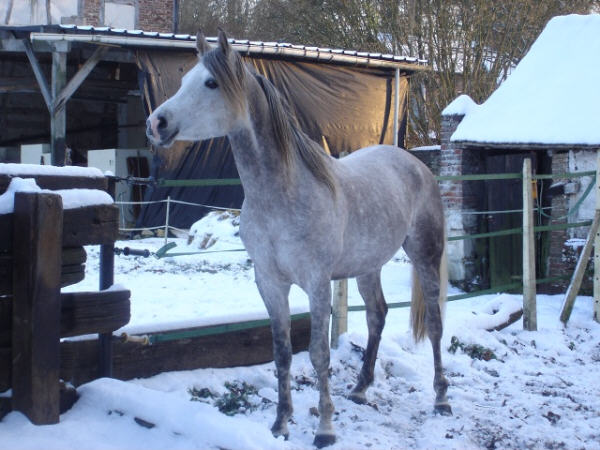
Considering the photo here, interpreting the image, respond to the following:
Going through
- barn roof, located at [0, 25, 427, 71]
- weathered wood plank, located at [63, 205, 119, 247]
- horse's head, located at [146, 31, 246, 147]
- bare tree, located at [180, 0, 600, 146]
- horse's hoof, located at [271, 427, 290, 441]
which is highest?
bare tree, located at [180, 0, 600, 146]

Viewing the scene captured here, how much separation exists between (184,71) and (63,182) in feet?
30.1

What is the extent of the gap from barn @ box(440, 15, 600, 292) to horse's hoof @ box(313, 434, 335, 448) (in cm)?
492

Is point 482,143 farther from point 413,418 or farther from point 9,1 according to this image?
point 9,1

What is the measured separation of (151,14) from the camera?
56.0 feet

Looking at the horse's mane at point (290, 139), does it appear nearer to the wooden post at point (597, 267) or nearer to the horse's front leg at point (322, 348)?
A: the horse's front leg at point (322, 348)

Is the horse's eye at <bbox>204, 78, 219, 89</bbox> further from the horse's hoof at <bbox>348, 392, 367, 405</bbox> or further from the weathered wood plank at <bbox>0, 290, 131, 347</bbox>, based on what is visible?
the horse's hoof at <bbox>348, 392, 367, 405</bbox>

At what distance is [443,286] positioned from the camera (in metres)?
4.37

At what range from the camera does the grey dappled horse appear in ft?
9.20

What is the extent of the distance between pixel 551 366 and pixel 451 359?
0.78 meters

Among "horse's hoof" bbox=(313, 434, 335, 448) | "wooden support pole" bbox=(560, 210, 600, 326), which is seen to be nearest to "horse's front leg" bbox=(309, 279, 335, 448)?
"horse's hoof" bbox=(313, 434, 335, 448)

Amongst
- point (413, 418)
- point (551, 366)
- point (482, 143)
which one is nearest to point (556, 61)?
point (482, 143)

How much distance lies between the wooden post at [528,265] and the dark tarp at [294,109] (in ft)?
22.5

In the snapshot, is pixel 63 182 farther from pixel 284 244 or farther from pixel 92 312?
pixel 284 244

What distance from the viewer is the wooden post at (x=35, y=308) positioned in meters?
2.27
